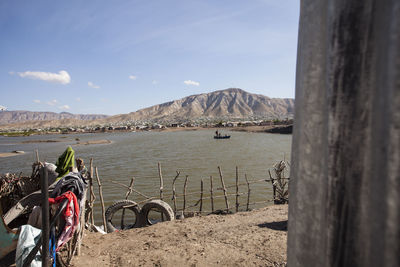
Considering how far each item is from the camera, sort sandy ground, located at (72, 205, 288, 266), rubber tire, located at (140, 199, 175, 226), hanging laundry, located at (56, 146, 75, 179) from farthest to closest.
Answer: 1. rubber tire, located at (140, 199, 175, 226)
2. hanging laundry, located at (56, 146, 75, 179)
3. sandy ground, located at (72, 205, 288, 266)

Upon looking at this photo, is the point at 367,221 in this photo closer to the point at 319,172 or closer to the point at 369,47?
the point at 319,172

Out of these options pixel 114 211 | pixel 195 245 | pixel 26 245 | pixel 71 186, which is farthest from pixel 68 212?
pixel 114 211

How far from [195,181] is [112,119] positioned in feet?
553

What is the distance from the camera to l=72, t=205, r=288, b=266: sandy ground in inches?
197

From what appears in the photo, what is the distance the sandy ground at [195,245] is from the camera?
5.02m

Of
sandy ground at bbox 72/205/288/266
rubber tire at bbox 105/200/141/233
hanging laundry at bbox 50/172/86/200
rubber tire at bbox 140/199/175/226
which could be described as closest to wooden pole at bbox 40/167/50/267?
hanging laundry at bbox 50/172/86/200

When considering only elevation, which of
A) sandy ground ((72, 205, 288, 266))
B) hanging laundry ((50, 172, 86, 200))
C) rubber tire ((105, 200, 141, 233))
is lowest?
rubber tire ((105, 200, 141, 233))

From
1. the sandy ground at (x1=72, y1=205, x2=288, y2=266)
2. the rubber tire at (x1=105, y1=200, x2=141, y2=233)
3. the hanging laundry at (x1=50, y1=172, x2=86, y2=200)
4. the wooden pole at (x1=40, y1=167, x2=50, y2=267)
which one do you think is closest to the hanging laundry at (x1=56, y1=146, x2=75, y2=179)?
the hanging laundry at (x1=50, y1=172, x2=86, y2=200)

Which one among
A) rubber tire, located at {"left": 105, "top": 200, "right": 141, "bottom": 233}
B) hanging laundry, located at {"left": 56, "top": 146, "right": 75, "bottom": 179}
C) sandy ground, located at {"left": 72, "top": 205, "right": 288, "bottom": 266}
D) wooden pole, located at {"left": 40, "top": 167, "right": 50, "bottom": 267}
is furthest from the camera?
rubber tire, located at {"left": 105, "top": 200, "right": 141, "bottom": 233}

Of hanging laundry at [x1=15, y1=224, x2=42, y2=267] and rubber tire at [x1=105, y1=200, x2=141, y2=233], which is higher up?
hanging laundry at [x1=15, y1=224, x2=42, y2=267]

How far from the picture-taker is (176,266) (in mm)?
4859

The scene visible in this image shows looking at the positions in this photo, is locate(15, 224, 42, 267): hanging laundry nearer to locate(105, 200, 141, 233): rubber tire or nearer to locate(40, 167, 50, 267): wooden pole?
locate(40, 167, 50, 267): wooden pole

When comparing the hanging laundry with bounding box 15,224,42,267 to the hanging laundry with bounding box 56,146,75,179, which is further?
the hanging laundry with bounding box 56,146,75,179

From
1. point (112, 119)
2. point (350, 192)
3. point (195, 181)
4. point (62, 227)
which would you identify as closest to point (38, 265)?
point (62, 227)
